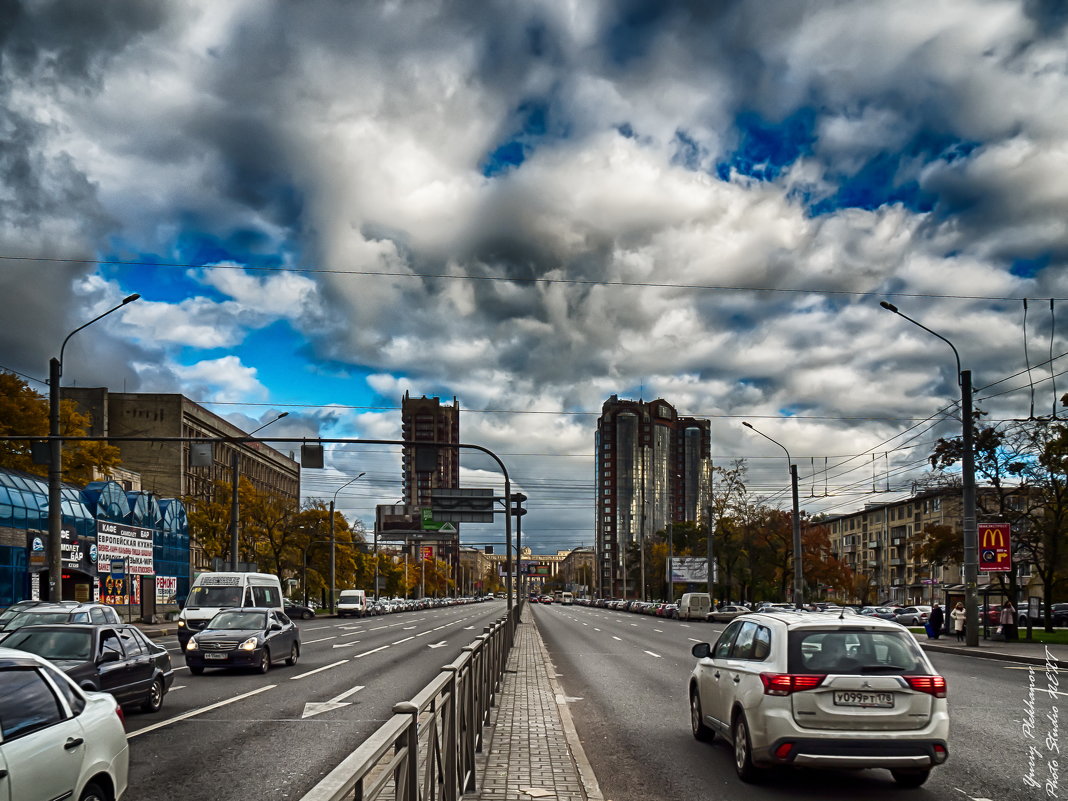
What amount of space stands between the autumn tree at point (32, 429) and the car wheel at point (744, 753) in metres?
46.1

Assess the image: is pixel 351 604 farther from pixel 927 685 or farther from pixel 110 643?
pixel 927 685

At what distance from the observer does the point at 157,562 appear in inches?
2509

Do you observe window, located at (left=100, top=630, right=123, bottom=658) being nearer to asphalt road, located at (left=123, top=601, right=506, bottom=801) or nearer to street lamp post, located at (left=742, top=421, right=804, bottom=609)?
asphalt road, located at (left=123, top=601, right=506, bottom=801)

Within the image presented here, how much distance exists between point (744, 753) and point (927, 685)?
179 cm

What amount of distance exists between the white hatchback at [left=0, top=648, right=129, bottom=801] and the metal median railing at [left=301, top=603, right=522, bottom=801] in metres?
1.96

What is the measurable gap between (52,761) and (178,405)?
87.9 m

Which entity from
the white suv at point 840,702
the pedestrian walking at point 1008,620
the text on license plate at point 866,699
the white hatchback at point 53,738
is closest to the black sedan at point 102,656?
the white hatchback at point 53,738

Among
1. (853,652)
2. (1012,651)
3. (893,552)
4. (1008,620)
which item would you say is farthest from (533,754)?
(893,552)

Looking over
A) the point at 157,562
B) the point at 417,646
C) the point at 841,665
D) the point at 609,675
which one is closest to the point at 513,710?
the point at 841,665

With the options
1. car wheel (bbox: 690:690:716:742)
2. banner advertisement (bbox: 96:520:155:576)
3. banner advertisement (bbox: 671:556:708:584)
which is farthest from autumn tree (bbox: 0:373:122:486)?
banner advertisement (bbox: 671:556:708:584)

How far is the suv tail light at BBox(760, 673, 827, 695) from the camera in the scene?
9320mm

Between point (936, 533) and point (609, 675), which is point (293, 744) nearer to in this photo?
point (609, 675)

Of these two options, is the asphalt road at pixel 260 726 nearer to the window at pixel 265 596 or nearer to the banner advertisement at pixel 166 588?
the window at pixel 265 596

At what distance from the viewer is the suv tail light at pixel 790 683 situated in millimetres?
9320
